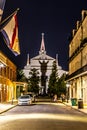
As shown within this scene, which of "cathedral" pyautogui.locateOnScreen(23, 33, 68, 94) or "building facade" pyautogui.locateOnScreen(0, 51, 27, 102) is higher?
"cathedral" pyautogui.locateOnScreen(23, 33, 68, 94)

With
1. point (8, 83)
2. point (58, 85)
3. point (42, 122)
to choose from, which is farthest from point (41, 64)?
point (42, 122)

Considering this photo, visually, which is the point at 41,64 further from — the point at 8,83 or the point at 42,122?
the point at 42,122

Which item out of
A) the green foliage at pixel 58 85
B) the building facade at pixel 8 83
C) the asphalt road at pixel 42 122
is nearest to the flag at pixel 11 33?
the asphalt road at pixel 42 122

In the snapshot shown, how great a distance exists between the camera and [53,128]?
1934cm

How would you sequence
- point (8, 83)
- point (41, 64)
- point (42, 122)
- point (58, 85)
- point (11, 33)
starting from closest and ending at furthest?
point (42, 122), point (11, 33), point (8, 83), point (58, 85), point (41, 64)

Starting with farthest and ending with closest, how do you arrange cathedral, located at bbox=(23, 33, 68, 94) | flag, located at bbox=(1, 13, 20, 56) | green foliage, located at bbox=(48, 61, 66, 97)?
1. cathedral, located at bbox=(23, 33, 68, 94)
2. green foliage, located at bbox=(48, 61, 66, 97)
3. flag, located at bbox=(1, 13, 20, 56)

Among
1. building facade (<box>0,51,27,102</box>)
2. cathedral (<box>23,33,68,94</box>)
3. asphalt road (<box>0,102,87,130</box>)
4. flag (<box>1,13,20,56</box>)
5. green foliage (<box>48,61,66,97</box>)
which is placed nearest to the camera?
asphalt road (<box>0,102,87,130</box>)

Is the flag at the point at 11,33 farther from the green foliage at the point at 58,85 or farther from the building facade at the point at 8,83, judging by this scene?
the green foliage at the point at 58,85

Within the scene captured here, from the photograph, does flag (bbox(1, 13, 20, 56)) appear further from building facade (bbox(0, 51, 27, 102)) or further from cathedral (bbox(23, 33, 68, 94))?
cathedral (bbox(23, 33, 68, 94))

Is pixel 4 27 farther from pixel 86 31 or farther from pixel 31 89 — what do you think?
pixel 31 89

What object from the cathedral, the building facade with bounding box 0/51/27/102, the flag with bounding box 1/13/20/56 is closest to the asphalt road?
the flag with bounding box 1/13/20/56

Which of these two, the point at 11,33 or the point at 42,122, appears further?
the point at 11,33

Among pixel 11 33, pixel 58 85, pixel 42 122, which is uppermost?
pixel 11 33

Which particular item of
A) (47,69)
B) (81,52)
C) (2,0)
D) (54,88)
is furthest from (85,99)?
(47,69)
